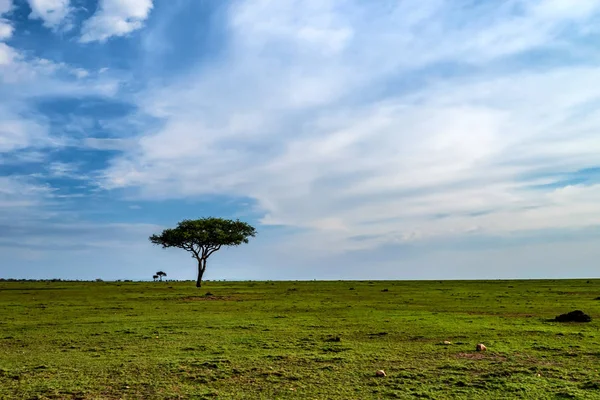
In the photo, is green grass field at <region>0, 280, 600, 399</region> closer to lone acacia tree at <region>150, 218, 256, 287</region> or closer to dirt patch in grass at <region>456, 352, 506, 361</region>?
dirt patch in grass at <region>456, 352, 506, 361</region>

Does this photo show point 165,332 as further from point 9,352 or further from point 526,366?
A: point 526,366

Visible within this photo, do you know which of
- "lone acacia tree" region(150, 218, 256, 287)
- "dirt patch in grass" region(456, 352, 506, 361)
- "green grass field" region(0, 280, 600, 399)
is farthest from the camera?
"lone acacia tree" region(150, 218, 256, 287)

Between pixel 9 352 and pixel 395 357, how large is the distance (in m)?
10.3

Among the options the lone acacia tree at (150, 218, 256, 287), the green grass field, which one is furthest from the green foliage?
the green grass field

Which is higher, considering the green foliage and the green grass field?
the green foliage

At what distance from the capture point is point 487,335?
15.3 meters

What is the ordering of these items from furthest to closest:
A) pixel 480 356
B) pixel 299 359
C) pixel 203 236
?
pixel 203 236
pixel 480 356
pixel 299 359

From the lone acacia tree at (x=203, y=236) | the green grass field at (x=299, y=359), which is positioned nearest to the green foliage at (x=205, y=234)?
the lone acacia tree at (x=203, y=236)

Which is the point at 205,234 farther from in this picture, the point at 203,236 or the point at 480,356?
the point at 480,356

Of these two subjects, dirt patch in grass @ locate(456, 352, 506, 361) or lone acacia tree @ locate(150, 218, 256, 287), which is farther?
lone acacia tree @ locate(150, 218, 256, 287)

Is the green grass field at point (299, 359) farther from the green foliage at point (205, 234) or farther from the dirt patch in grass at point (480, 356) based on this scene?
the green foliage at point (205, 234)

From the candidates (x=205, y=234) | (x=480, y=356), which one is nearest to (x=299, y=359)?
(x=480, y=356)

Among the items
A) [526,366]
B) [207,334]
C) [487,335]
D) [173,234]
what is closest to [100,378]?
[207,334]

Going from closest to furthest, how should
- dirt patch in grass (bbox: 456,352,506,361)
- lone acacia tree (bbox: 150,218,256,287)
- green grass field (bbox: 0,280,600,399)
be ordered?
green grass field (bbox: 0,280,600,399) < dirt patch in grass (bbox: 456,352,506,361) < lone acacia tree (bbox: 150,218,256,287)
